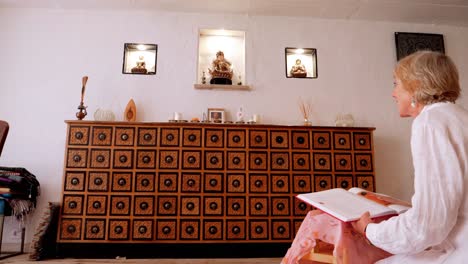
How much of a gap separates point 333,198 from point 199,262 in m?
1.94

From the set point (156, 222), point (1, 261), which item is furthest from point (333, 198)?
point (1, 261)

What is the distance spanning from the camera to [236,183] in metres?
3.04

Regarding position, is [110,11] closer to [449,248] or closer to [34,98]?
[34,98]

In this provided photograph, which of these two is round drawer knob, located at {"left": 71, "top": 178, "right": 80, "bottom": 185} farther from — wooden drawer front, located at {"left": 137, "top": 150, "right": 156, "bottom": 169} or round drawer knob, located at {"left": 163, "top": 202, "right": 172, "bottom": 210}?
round drawer knob, located at {"left": 163, "top": 202, "right": 172, "bottom": 210}

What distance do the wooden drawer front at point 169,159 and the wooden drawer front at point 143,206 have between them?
32 centimetres

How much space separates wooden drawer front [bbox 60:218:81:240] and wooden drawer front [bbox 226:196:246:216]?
133 cm

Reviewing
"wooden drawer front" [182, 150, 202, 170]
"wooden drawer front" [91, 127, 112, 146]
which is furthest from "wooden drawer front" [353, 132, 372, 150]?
"wooden drawer front" [91, 127, 112, 146]

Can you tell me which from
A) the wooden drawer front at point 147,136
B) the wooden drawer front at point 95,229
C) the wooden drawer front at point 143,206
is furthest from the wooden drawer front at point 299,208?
the wooden drawer front at point 95,229

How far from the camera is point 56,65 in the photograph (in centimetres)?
370

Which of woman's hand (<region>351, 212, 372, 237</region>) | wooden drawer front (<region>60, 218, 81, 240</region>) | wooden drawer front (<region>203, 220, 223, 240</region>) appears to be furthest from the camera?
wooden drawer front (<region>203, 220, 223, 240</region>)

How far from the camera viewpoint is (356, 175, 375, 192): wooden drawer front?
10.4 ft

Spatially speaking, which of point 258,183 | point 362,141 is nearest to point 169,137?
point 258,183

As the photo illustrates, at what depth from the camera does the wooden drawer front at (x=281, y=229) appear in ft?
9.83

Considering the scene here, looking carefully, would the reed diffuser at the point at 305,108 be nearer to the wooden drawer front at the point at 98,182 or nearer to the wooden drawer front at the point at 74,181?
the wooden drawer front at the point at 98,182
